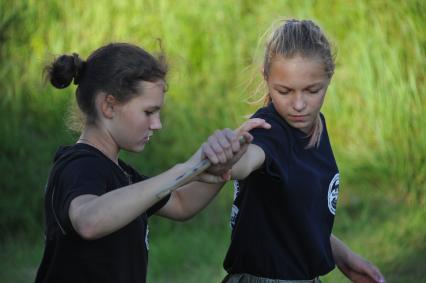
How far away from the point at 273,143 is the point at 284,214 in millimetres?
250

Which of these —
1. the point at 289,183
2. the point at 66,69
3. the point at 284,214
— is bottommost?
the point at 284,214

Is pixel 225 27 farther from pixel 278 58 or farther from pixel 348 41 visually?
pixel 278 58

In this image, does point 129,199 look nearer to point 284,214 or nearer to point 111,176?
point 111,176

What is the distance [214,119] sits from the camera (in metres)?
6.25

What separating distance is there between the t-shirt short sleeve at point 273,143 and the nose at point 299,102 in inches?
2.6

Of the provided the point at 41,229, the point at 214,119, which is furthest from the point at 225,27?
the point at 41,229

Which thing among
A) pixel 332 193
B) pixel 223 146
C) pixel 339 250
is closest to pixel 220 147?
pixel 223 146

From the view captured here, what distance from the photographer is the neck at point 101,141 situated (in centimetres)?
277

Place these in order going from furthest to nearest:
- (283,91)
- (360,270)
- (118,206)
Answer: (360,270) → (283,91) → (118,206)

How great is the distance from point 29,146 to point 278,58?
10.5 feet

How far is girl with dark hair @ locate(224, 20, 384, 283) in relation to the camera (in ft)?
9.36

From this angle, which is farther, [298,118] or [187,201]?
[187,201]

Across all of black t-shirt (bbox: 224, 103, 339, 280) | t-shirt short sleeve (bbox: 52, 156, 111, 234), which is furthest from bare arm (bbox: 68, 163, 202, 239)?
black t-shirt (bbox: 224, 103, 339, 280)

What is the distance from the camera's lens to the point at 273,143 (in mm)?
2770
